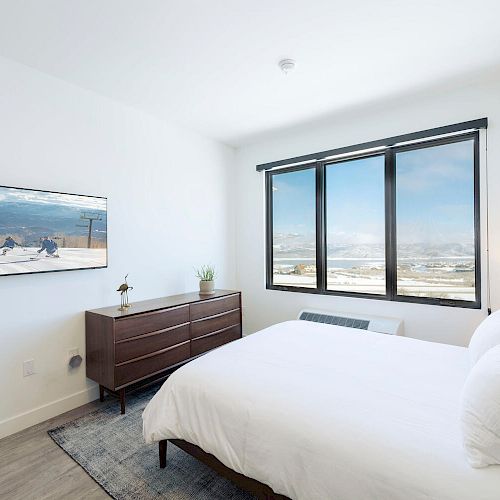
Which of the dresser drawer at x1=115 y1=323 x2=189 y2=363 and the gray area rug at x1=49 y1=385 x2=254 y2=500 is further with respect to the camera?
the dresser drawer at x1=115 y1=323 x2=189 y2=363

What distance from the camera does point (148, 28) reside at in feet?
6.47

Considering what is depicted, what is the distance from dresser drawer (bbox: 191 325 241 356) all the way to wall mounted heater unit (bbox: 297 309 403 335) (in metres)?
0.74

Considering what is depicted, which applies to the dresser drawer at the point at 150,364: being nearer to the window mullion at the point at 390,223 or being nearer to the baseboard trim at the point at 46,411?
the baseboard trim at the point at 46,411

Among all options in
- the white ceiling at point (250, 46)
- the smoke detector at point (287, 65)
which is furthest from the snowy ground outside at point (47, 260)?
the smoke detector at point (287, 65)

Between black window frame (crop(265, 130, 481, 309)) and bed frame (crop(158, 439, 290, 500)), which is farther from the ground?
black window frame (crop(265, 130, 481, 309))

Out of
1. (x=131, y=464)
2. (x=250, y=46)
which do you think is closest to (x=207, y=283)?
(x=131, y=464)

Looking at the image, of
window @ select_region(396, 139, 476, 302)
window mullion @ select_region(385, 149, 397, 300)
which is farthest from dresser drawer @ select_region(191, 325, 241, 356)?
window @ select_region(396, 139, 476, 302)

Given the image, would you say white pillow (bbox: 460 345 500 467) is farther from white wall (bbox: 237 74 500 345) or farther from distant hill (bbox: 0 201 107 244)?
distant hill (bbox: 0 201 107 244)

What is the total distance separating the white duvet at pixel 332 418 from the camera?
3.57 ft

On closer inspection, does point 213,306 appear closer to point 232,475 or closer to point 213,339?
point 213,339

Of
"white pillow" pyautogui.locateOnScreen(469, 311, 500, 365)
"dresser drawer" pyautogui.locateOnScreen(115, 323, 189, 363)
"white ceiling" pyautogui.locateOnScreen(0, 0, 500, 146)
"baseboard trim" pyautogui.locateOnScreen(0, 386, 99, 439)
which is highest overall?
"white ceiling" pyautogui.locateOnScreen(0, 0, 500, 146)

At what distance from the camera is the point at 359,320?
3232 mm

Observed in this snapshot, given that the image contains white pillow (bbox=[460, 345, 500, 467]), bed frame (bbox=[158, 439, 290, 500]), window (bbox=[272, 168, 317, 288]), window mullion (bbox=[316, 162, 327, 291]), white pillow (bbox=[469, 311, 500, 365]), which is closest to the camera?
white pillow (bbox=[460, 345, 500, 467])

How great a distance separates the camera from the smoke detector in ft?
7.63
